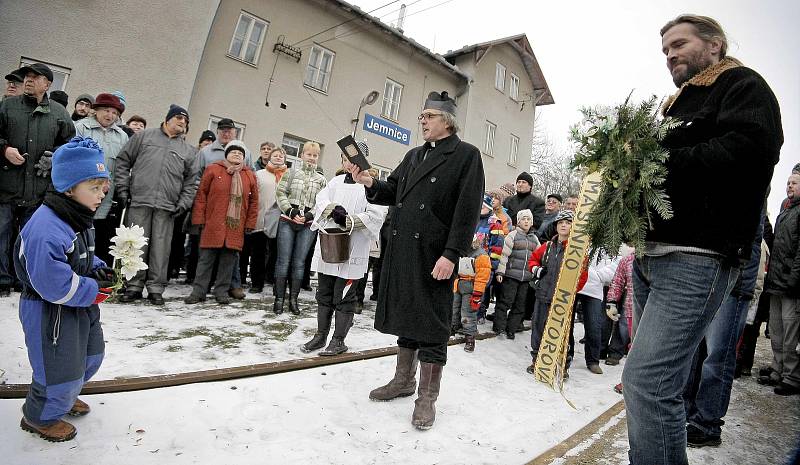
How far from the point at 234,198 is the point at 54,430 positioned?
150 inches

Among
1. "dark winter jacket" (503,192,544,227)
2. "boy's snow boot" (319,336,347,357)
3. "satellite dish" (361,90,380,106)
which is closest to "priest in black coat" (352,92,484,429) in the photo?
"boy's snow boot" (319,336,347,357)

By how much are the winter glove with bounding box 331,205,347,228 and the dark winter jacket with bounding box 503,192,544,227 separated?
17.3 ft

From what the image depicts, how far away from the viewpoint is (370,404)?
3.25 m

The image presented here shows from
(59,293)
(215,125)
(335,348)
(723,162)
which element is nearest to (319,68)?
(215,125)

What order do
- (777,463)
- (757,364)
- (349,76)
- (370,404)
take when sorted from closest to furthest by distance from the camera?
1. (777,463)
2. (370,404)
3. (757,364)
4. (349,76)

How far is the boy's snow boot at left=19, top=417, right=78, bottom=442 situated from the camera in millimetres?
2232

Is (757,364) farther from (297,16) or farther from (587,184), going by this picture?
(297,16)

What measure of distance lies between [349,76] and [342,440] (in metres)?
14.6

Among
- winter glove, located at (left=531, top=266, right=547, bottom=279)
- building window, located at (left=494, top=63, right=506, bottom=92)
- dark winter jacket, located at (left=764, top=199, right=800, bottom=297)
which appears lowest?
winter glove, located at (left=531, top=266, right=547, bottom=279)

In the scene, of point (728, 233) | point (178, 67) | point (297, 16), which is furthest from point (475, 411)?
point (297, 16)

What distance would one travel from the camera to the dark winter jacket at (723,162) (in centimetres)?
177

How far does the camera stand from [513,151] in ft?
75.3

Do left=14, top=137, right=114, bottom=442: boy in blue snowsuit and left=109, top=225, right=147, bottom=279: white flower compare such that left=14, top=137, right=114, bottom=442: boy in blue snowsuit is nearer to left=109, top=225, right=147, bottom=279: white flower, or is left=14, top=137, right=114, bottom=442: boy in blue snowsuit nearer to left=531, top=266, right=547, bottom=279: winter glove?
left=109, top=225, right=147, bottom=279: white flower

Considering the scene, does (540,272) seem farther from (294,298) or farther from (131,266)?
(131,266)
